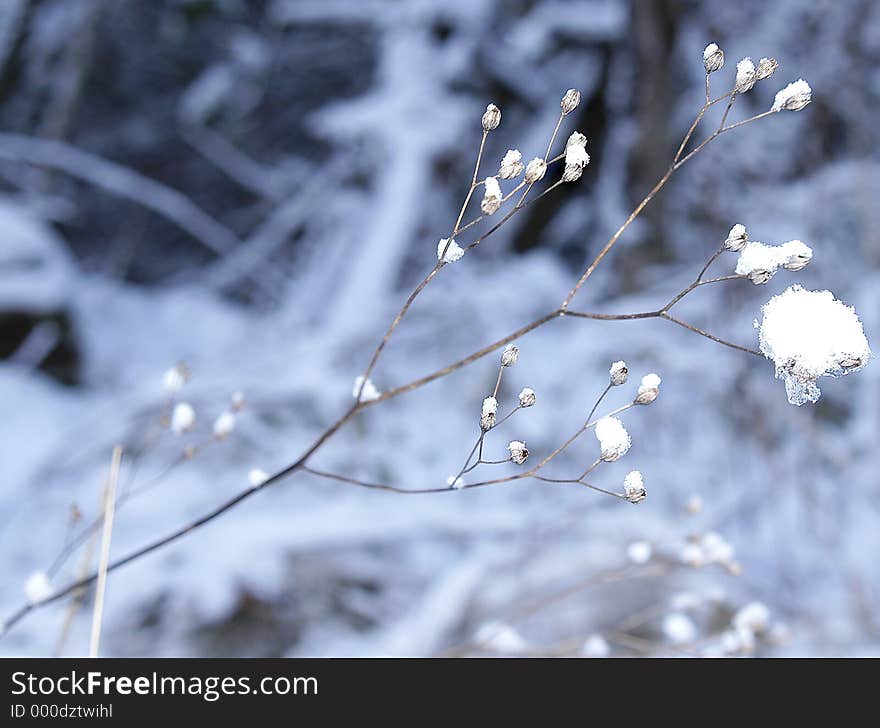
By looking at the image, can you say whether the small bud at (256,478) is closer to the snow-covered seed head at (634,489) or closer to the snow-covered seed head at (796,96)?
the snow-covered seed head at (634,489)

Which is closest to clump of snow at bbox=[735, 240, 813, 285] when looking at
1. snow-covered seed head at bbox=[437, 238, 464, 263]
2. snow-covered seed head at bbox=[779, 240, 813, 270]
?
snow-covered seed head at bbox=[779, 240, 813, 270]

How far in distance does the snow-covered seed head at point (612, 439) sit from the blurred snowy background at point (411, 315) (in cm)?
18

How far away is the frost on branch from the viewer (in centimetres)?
28

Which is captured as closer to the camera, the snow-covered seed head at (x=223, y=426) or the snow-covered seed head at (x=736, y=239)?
the snow-covered seed head at (x=736, y=239)

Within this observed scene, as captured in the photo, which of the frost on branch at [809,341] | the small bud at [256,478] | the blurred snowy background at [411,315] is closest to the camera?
the frost on branch at [809,341]

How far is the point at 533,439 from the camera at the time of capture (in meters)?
1.28

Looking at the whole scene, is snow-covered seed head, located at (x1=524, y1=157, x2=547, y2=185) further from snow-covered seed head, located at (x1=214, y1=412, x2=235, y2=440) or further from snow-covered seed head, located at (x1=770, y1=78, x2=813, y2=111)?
snow-covered seed head, located at (x1=214, y1=412, x2=235, y2=440)

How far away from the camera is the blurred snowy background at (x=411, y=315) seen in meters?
0.93

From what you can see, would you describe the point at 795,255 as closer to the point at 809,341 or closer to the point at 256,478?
the point at 809,341

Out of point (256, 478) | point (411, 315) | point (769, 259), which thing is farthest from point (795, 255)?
point (411, 315)

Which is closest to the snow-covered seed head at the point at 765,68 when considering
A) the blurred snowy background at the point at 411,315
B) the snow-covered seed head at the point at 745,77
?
the snow-covered seed head at the point at 745,77

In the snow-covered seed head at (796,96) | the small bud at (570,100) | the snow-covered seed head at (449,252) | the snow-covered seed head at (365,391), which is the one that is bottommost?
the snow-covered seed head at (365,391)

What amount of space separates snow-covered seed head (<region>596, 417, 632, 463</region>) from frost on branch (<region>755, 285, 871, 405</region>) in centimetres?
6

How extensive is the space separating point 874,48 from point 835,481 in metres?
0.87
